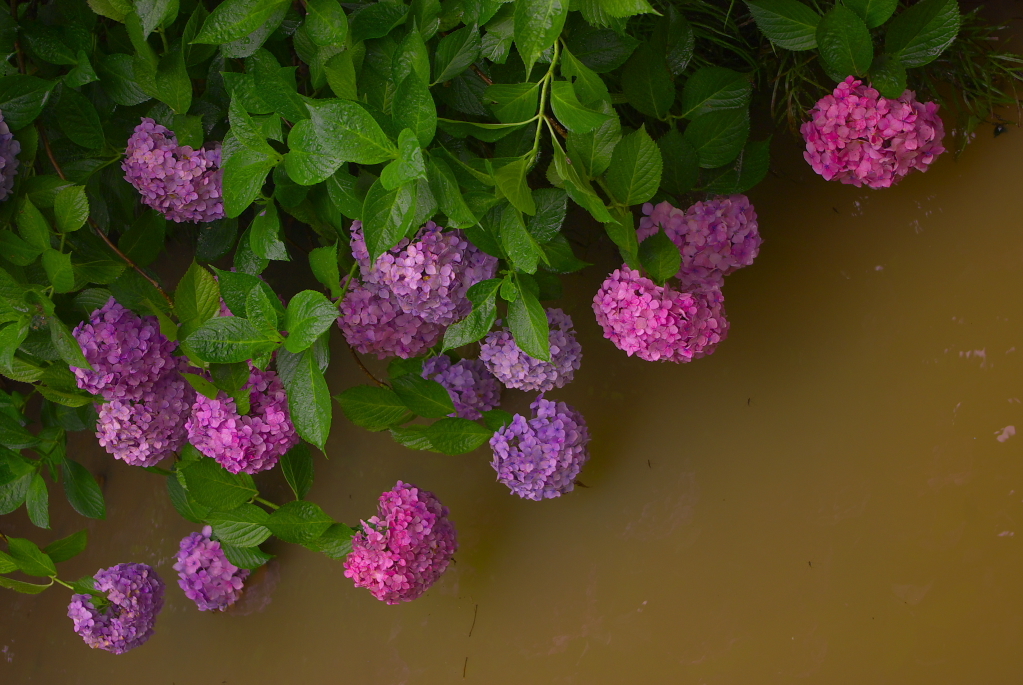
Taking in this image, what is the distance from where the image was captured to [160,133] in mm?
796

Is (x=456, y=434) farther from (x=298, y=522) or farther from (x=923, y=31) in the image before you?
(x=923, y=31)

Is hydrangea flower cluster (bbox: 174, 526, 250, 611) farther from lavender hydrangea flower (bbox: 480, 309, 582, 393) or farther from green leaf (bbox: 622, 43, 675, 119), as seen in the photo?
green leaf (bbox: 622, 43, 675, 119)

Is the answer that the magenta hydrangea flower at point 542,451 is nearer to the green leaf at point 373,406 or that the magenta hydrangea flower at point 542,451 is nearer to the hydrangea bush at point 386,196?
the hydrangea bush at point 386,196

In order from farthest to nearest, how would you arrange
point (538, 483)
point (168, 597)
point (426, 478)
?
1. point (168, 597)
2. point (426, 478)
3. point (538, 483)

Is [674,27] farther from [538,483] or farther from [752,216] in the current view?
[538,483]

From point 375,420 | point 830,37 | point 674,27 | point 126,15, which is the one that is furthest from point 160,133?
point 830,37

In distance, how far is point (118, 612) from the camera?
1.04 metres

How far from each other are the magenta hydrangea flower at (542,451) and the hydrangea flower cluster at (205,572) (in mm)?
458

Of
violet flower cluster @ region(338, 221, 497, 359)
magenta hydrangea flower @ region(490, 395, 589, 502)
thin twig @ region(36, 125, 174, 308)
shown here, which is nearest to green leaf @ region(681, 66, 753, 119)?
violet flower cluster @ region(338, 221, 497, 359)

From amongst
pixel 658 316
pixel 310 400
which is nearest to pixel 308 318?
pixel 310 400

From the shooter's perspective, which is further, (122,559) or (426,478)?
(122,559)

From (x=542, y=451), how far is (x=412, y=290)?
0.25m

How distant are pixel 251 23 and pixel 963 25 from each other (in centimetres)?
67

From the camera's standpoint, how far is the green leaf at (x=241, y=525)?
3.07 feet
